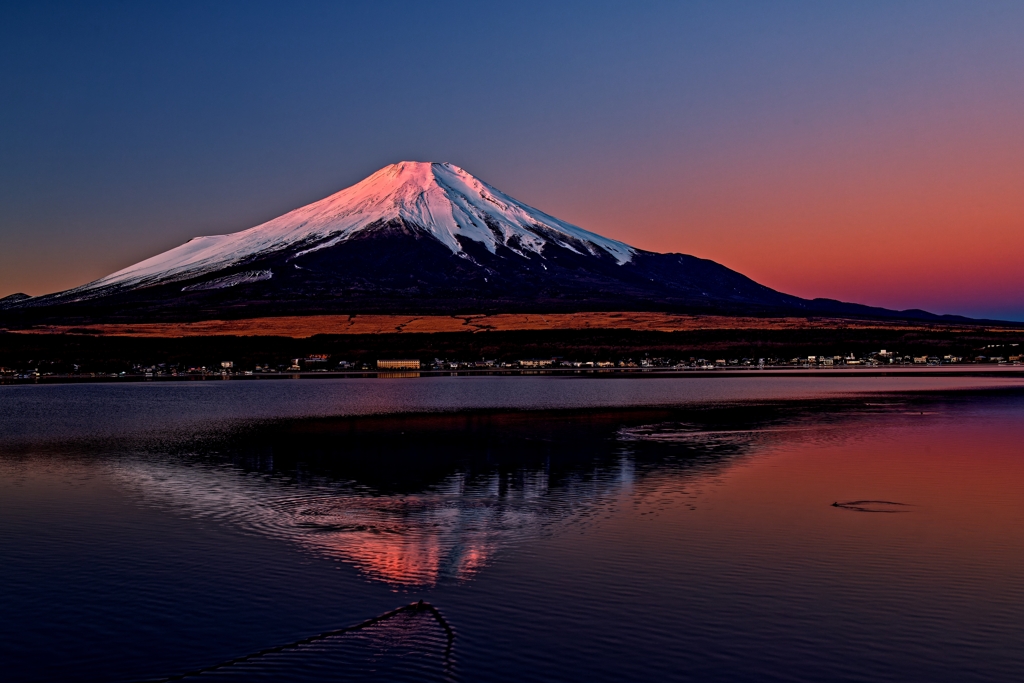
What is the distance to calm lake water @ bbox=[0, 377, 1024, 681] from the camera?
43.8 feet

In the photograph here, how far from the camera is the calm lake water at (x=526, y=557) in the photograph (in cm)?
1335

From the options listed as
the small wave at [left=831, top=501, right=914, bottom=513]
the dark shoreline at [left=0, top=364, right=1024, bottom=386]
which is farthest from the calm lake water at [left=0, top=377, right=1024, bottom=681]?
the dark shoreline at [left=0, top=364, right=1024, bottom=386]

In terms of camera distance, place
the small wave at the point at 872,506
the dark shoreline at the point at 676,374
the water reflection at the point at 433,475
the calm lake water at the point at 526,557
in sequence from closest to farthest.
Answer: the calm lake water at the point at 526,557
the water reflection at the point at 433,475
the small wave at the point at 872,506
the dark shoreline at the point at 676,374

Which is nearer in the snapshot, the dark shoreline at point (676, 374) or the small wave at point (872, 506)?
the small wave at point (872, 506)

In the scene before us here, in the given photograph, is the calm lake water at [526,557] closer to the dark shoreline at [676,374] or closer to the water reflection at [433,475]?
the water reflection at [433,475]

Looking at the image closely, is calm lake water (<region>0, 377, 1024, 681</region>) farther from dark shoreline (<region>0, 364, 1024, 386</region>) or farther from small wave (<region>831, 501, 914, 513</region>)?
dark shoreline (<region>0, 364, 1024, 386</region>)

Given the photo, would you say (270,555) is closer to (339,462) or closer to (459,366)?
(339,462)

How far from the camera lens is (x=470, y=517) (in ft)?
77.6

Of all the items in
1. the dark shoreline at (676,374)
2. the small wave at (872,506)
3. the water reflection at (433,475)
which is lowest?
the dark shoreline at (676,374)

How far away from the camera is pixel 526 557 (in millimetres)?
19078

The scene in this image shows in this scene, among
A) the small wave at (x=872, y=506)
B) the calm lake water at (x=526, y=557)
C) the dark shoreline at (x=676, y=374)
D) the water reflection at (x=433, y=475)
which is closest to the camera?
the calm lake water at (x=526, y=557)

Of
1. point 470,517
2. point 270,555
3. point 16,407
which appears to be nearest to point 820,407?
point 470,517

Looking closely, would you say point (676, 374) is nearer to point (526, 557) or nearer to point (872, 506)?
point (872, 506)

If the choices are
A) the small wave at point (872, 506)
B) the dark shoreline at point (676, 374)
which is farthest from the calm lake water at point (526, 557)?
the dark shoreline at point (676, 374)
